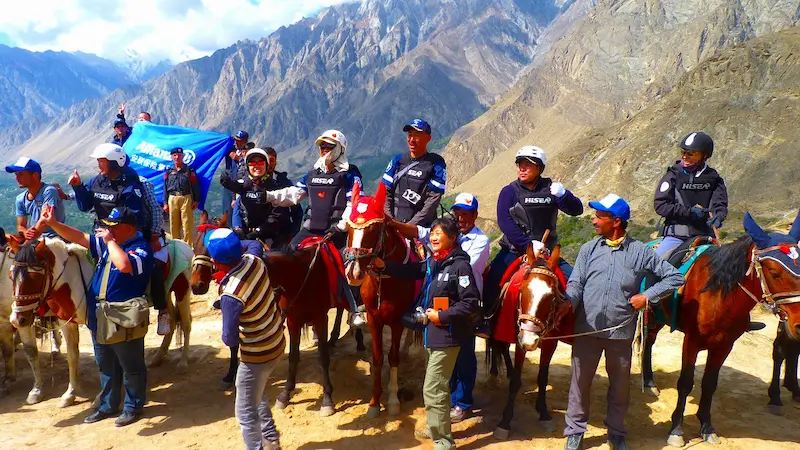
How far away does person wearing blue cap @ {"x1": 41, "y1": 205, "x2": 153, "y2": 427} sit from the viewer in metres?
6.10

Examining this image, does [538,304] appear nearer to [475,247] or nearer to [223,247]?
[475,247]

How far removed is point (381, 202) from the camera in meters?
5.28

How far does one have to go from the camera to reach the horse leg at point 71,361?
693 centimetres

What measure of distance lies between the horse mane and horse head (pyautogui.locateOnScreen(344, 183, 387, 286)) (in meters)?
3.83

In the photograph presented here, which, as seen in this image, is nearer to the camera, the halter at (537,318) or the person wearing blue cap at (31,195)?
the halter at (537,318)

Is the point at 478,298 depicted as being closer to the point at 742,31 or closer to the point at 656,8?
the point at 742,31

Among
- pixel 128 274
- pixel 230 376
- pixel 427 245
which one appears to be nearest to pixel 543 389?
pixel 427 245

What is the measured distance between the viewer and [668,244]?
669 centimetres

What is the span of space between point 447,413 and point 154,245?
5.05 m

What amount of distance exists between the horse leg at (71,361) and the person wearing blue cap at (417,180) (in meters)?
4.99

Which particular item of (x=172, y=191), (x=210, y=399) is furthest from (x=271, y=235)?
(x=172, y=191)

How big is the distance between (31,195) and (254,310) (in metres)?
5.14

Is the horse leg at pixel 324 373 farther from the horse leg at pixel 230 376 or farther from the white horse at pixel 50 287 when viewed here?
the white horse at pixel 50 287

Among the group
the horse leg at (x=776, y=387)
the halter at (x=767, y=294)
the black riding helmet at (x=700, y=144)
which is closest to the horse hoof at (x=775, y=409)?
the horse leg at (x=776, y=387)
